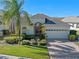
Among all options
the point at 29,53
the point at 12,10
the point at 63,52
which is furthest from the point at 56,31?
the point at 29,53

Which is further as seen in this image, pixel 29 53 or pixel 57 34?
pixel 57 34

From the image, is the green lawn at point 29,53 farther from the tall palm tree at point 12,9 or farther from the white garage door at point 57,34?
the white garage door at point 57,34

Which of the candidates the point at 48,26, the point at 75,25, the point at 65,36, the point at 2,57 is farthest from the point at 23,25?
the point at 75,25

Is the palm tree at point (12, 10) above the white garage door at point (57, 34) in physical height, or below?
above

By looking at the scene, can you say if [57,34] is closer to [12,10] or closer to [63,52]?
[12,10]

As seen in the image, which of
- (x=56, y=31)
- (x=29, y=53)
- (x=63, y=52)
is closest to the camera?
(x=29, y=53)

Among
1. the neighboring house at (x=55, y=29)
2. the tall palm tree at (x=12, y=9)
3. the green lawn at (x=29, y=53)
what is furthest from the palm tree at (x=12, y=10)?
the neighboring house at (x=55, y=29)

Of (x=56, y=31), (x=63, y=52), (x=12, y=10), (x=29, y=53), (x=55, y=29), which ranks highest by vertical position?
(x=12, y=10)

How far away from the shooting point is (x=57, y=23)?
39812mm

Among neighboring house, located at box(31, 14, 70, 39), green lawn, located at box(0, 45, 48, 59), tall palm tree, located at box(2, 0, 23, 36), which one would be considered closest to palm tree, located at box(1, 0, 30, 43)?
tall palm tree, located at box(2, 0, 23, 36)

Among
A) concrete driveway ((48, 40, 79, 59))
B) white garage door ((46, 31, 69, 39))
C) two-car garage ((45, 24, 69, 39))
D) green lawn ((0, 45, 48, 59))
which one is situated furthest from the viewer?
white garage door ((46, 31, 69, 39))

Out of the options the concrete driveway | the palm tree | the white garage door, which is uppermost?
the palm tree

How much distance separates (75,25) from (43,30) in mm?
38563

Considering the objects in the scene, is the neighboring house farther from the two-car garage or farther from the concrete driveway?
the concrete driveway
